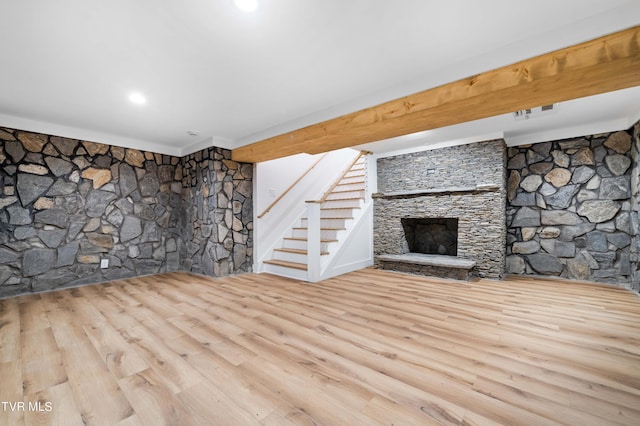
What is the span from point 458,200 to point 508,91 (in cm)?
257

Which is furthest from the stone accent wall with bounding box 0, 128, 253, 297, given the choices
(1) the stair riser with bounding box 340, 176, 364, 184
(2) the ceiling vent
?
(2) the ceiling vent

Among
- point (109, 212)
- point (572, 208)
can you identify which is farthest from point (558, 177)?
point (109, 212)

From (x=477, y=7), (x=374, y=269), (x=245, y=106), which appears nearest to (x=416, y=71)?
(x=477, y=7)

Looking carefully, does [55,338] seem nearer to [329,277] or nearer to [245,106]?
[245,106]

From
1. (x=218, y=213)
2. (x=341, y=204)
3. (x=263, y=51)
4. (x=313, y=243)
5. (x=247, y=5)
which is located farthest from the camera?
(x=341, y=204)

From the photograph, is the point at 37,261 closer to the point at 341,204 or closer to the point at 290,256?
the point at 290,256

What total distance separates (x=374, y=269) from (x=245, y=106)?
134 inches

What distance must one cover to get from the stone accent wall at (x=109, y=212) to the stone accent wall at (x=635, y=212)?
5.25 meters

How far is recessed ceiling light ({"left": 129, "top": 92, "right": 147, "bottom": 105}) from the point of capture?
2.63 m

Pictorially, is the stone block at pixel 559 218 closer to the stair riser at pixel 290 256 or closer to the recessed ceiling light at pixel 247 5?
the stair riser at pixel 290 256

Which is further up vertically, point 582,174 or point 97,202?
point 582,174

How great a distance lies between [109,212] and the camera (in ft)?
13.0

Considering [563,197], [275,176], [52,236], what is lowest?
[52,236]

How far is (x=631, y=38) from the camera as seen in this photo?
5.12 ft
